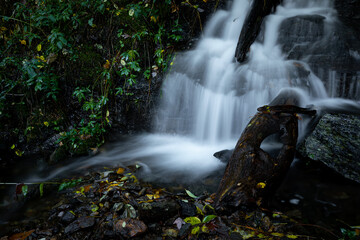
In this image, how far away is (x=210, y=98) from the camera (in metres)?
4.39

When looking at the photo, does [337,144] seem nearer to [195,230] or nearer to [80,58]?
[195,230]

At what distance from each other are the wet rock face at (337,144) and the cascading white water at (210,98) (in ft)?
3.08

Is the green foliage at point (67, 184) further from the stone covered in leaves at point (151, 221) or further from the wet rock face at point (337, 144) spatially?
the wet rock face at point (337, 144)

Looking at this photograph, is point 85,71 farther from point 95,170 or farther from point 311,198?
point 311,198

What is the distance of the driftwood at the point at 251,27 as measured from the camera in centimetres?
421

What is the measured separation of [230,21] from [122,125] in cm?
406

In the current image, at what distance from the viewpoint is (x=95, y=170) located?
333cm

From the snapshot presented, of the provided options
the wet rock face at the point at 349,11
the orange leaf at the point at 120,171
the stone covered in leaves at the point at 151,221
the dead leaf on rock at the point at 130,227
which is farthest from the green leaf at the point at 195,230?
the wet rock face at the point at 349,11

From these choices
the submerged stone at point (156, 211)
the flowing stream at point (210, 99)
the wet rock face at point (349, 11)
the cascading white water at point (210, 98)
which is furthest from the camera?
the wet rock face at point (349, 11)

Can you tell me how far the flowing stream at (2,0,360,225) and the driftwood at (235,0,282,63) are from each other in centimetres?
24

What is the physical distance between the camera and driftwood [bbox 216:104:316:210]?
1.88 meters

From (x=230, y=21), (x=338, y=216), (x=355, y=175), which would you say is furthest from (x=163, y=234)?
(x=230, y=21)

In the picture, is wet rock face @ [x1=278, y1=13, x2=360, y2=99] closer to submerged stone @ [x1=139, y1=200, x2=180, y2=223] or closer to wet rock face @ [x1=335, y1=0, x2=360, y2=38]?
wet rock face @ [x1=335, y1=0, x2=360, y2=38]

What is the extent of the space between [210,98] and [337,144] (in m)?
2.38
